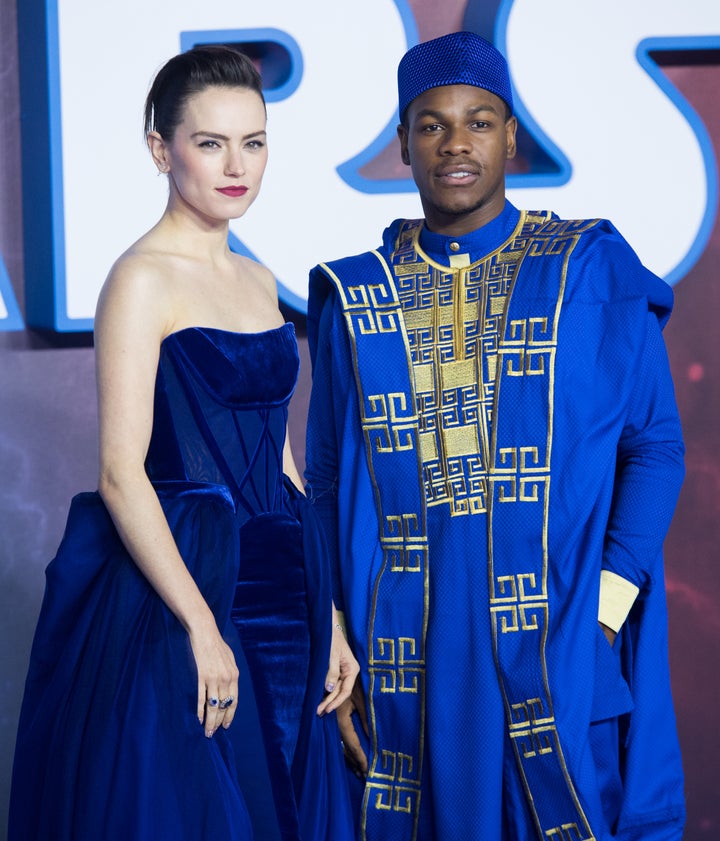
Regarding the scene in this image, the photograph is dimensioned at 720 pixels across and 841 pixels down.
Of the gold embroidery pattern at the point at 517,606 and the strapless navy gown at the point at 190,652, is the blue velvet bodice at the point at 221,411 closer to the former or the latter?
the strapless navy gown at the point at 190,652

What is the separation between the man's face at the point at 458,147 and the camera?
192 cm

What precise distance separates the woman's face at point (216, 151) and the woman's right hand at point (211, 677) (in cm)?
58

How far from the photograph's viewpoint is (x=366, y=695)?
192 cm

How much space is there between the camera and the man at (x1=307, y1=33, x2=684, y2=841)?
72.7 inches

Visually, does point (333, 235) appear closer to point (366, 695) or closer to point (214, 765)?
point (366, 695)

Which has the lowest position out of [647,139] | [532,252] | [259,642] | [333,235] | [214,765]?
[214,765]

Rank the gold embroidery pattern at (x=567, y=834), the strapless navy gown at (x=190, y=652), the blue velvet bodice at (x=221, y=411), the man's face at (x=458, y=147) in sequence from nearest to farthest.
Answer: the strapless navy gown at (x=190, y=652) → the blue velvet bodice at (x=221, y=411) → the gold embroidery pattern at (x=567, y=834) → the man's face at (x=458, y=147)

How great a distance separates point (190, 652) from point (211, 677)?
4 centimetres

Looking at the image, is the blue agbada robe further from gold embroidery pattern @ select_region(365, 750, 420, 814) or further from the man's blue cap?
the man's blue cap

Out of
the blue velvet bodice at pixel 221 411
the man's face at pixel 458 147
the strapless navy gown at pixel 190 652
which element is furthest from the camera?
the man's face at pixel 458 147

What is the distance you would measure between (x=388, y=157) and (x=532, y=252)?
1139 millimetres

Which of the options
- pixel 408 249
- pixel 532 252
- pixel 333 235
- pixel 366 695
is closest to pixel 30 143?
pixel 333 235

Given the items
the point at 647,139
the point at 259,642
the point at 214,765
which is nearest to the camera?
the point at 214,765

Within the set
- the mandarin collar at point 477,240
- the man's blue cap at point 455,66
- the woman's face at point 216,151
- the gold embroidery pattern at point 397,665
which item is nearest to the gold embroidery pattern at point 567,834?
the gold embroidery pattern at point 397,665
